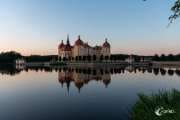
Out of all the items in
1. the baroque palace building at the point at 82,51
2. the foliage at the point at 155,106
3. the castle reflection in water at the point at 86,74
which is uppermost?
the baroque palace building at the point at 82,51

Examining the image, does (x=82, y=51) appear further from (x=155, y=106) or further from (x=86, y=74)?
(x=155, y=106)

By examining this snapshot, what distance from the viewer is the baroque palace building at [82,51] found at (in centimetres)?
11519

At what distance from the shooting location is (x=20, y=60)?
125250 millimetres

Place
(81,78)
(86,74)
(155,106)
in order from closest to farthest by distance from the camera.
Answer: (155,106) < (81,78) < (86,74)

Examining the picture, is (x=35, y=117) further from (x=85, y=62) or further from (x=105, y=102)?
(x=85, y=62)

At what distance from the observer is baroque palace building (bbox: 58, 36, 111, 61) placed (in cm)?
11519

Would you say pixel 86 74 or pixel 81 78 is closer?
pixel 81 78

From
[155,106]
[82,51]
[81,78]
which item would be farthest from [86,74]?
[82,51]

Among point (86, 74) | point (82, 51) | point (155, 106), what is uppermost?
point (82, 51)

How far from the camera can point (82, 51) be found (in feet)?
381

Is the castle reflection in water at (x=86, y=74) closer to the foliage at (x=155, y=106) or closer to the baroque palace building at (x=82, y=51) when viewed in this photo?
the foliage at (x=155, y=106)

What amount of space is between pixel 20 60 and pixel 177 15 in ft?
402

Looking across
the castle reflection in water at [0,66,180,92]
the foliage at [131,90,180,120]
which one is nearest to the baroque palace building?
the castle reflection in water at [0,66,180,92]

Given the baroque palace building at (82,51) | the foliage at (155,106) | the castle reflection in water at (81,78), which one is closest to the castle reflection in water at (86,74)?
the castle reflection in water at (81,78)
